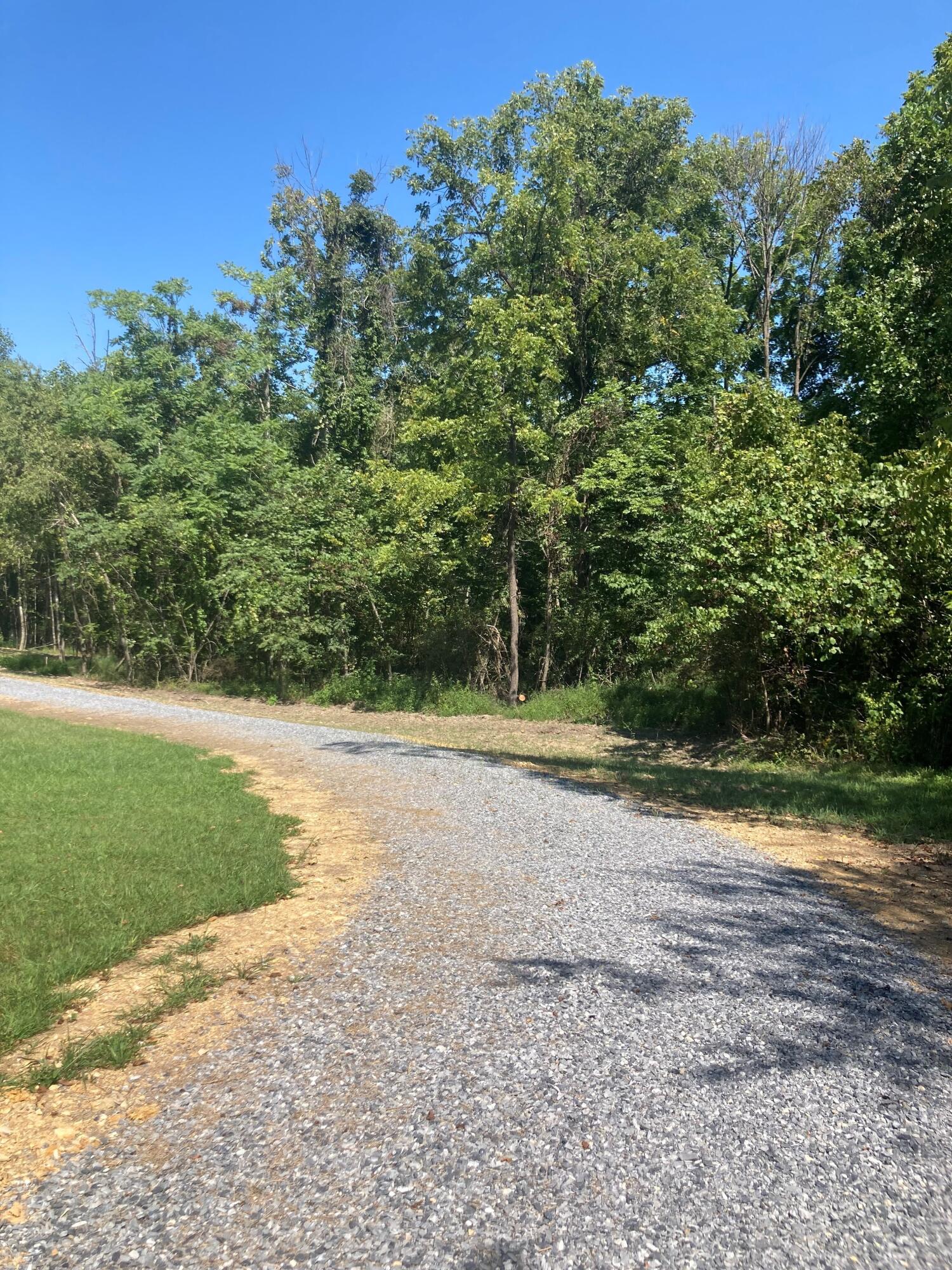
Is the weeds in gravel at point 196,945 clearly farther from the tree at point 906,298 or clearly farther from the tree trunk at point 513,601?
the tree trunk at point 513,601

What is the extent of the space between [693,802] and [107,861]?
6.46 metres

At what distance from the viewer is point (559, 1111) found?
3090mm

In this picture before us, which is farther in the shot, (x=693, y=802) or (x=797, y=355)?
(x=797, y=355)

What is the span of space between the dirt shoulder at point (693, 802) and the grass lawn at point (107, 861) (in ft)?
13.8

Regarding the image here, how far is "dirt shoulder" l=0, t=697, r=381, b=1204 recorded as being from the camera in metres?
2.93

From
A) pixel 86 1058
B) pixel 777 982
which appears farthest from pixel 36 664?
pixel 777 982

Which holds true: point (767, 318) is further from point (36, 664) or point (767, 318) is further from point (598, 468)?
point (36, 664)

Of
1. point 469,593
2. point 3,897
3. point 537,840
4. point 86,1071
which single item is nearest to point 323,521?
point 469,593

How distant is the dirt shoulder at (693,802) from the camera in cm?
587

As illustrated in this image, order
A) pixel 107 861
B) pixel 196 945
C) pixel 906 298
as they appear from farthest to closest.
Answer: pixel 906 298, pixel 107 861, pixel 196 945

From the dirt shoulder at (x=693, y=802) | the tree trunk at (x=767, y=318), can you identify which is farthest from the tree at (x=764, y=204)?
Result: the dirt shoulder at (x=693, y=802)

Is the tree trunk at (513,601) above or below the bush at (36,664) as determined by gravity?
above

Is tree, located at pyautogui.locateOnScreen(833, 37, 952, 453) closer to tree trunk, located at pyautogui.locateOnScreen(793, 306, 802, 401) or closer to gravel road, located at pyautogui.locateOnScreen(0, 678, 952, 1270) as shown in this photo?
tree trunk, located at pyautogui.locateOnScreen(793, 306, 802, 401)

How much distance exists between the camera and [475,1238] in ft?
8.00
